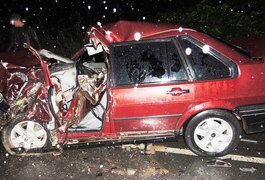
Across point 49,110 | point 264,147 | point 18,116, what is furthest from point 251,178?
point 18,116

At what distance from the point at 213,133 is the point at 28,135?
262cm

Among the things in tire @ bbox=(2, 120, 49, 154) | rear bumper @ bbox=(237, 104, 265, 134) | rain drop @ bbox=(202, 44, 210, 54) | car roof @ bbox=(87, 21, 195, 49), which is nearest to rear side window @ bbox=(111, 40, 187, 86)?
car roof @ bbox=(87, 21, 195, 49)

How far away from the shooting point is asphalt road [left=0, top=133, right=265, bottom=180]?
15.3ft

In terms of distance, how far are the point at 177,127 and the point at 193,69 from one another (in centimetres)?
83

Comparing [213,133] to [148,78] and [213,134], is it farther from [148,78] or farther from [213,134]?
[148,78]

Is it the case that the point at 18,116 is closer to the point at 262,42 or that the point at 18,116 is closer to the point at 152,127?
the point at 152,127

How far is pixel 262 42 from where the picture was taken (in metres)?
5.58

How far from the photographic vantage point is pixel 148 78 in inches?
181

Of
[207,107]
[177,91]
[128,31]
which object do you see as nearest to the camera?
[177,91]

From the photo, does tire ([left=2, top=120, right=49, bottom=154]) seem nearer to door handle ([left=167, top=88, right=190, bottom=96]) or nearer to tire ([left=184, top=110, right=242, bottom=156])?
door handle ([left=167, top=88, right=190, bottom=96])

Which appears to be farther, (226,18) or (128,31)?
(226,18)

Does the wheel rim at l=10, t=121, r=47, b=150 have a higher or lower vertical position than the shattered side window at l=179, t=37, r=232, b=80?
lower

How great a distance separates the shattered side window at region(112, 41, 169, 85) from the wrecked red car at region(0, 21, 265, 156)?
0.01 m

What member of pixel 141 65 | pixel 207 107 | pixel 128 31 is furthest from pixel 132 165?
pixel 128 31
